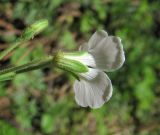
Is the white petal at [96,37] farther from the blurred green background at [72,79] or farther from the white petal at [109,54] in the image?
the blurred green background at [72,79]

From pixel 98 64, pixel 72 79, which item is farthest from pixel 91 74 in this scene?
pixel 72 79

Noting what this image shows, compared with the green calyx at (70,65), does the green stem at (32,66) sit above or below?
above

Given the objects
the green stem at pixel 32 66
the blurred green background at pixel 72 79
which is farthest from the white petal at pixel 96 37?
the blurred green background at pixel 72 79

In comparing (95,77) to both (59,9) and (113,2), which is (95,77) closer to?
(59,9)

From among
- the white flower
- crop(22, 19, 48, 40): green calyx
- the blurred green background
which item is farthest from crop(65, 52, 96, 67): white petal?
the blurred green background

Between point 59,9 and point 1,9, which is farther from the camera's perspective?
point 59,9

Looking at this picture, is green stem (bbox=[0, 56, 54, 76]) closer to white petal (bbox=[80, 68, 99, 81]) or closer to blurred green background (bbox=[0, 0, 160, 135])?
white petal (bbox=[80, 68, 99, 81])

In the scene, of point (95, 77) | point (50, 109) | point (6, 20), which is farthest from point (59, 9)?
point (95, 77)
